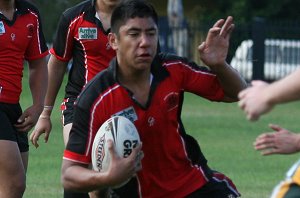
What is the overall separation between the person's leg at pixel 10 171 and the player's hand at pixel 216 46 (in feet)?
6.81

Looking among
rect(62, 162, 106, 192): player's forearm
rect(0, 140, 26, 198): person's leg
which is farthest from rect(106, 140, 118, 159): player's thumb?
rect(0, 140, 26, 198): person's leg

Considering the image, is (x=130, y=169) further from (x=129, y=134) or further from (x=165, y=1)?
(x=165, y=1)

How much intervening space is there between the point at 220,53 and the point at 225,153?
9190 mm

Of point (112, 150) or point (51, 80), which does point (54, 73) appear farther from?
point (112, 150)

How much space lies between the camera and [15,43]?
8.98 m

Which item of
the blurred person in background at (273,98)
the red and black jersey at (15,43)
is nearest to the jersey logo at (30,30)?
the red and black jersey at (15,43)

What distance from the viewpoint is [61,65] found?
9.65 metres

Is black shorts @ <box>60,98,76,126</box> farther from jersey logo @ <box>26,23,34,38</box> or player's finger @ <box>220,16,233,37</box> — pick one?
player's finger @ <box>220,16,233,37</box>

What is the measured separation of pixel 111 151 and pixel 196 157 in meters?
0.91

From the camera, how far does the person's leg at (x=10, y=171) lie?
28.2 ft

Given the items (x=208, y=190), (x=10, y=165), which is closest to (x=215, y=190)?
(x=208, y=190)

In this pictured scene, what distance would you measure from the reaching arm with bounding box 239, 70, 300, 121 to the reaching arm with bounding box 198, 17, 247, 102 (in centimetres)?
152

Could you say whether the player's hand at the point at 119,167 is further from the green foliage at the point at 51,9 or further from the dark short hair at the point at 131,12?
the green foliage at the point at 51,9

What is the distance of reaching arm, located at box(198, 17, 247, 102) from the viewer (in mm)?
7203
